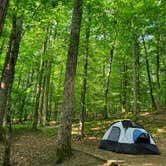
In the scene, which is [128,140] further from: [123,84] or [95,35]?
[123,84]

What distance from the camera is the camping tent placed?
1249 cm

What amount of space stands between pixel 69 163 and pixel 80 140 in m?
5.74

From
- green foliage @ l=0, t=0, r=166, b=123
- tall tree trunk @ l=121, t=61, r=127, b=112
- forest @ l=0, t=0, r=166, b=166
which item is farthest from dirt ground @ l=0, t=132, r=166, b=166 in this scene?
tall tree trunk @ l=121, t=61, r=127, b=112

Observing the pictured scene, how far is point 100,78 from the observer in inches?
1180

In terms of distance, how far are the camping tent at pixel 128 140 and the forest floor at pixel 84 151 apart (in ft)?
1.62

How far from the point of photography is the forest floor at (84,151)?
34.7 feet

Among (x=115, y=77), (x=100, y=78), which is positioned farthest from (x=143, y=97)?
(x=100, y=78)

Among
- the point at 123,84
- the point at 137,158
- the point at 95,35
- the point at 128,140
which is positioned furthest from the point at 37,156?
the point at 123,84

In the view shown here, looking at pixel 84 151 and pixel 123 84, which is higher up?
pixel 123 84

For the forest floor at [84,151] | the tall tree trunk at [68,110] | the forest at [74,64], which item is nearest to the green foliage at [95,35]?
the forest at [74,64]

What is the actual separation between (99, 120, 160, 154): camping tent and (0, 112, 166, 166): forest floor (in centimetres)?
50

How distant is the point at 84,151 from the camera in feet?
40.1

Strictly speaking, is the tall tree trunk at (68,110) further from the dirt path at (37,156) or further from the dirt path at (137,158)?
the dirt path at (137,158)

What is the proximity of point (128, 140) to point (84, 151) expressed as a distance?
82.4 inches
